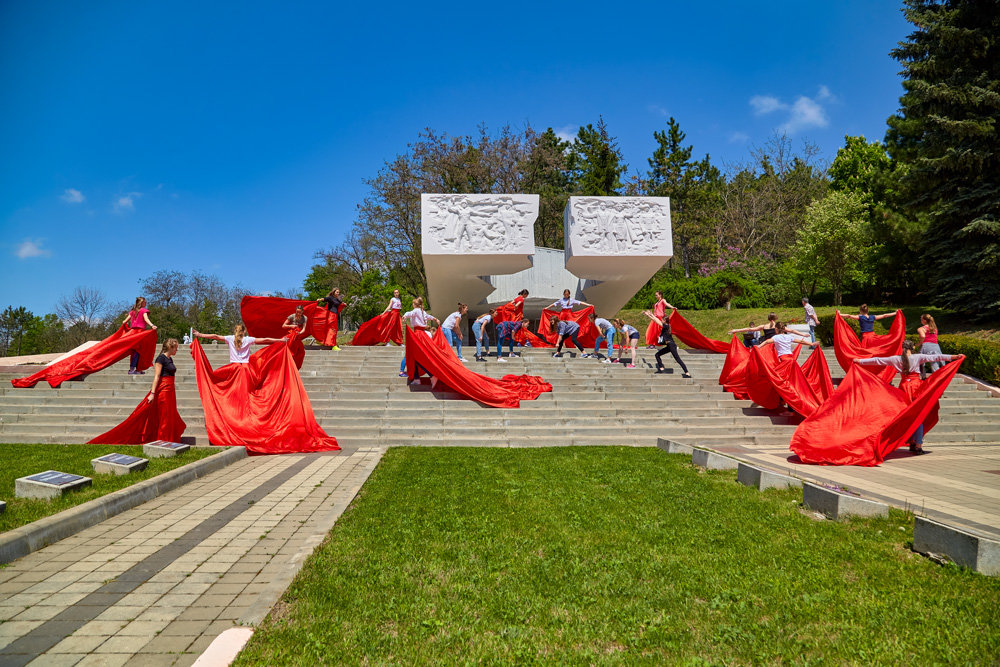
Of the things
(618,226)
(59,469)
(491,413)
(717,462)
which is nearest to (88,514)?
(59,469)

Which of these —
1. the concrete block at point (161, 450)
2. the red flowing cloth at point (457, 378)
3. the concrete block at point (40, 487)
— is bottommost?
the concrete block at point (161, 450)

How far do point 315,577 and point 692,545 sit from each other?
2.64 meters

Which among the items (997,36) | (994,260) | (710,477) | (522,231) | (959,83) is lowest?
(710,477)

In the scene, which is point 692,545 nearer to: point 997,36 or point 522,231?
point 522,231

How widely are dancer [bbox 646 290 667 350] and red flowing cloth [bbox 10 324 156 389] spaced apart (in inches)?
477

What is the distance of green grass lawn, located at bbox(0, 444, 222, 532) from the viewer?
15.3 feet

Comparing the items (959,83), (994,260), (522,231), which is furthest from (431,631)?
(959,83)

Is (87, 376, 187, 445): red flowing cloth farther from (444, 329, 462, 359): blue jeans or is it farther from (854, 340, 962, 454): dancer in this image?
(854, 340, 962, 454): dancer

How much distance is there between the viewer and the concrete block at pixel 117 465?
244 inches

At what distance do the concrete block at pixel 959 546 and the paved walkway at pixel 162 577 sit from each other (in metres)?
4.29

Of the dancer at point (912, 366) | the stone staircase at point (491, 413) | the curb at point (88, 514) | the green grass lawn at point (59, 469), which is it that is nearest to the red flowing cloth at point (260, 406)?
the green grass lawn at point (59, 469)

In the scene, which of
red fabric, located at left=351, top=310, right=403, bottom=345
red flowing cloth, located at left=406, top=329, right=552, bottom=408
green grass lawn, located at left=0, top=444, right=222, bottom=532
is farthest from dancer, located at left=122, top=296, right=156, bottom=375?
red fabric, located at left=351, top=310, right=403, bottom=345

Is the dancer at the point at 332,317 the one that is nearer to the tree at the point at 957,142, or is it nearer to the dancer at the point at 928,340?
the dancer at the point at 928,340

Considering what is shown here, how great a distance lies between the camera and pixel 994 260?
703 inches
